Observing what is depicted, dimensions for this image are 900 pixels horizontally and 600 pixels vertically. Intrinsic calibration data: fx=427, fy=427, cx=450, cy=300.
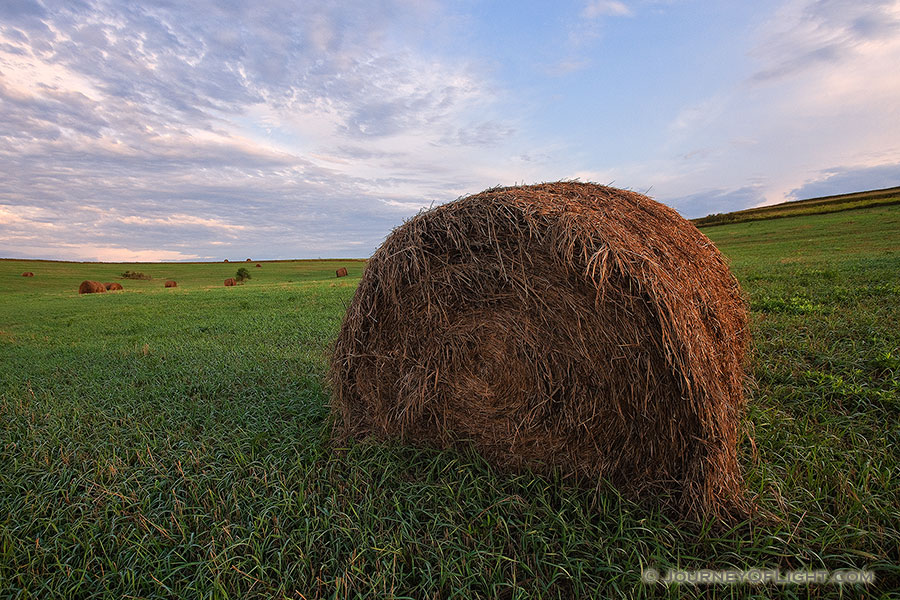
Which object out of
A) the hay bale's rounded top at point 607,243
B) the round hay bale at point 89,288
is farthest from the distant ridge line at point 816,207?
the round hay bale at point 89,288

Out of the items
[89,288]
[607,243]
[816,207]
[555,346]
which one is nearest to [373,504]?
[555,346]

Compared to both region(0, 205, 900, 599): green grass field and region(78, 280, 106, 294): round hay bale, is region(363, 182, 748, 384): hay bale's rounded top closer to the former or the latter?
region(0, 205, 900, 599): green grass field

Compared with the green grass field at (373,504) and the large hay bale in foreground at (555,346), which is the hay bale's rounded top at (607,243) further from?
the green grass field at (373,504)

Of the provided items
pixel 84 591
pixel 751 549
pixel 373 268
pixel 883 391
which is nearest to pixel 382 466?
pixel 373 268

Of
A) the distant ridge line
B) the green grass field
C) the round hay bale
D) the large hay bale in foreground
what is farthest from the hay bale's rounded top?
the distant ridge line

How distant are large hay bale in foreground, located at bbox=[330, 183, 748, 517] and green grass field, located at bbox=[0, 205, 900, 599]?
0.29 meters

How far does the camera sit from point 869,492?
3.18 metres

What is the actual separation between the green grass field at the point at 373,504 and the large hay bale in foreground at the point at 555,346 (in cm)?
29

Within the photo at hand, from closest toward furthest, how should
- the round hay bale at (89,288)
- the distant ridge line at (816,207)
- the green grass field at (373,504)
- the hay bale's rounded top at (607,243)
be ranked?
the green grass field at (373,504)
the hay bale's rounded top at (607,243)
the round hay bale at (89,288)
the distant ridge line at (816,207)

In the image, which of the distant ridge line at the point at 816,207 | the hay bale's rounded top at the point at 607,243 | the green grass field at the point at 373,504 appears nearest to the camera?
the green grass field at the point at 373,504

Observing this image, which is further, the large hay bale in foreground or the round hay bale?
the round hay bale

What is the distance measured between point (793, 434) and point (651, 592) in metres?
2.63

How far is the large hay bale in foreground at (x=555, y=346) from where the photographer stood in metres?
3.11

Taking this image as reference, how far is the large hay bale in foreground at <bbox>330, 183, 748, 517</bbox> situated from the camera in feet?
10.2
